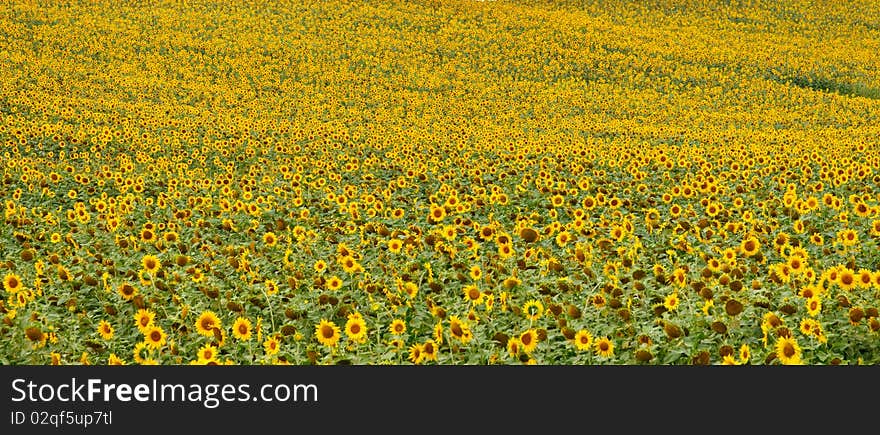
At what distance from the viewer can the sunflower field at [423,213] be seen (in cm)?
485

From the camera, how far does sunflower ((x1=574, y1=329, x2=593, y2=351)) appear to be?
14.3ft

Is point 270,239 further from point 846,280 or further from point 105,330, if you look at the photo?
point 846,280

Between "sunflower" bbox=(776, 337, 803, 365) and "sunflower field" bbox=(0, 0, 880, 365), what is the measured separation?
19 millimetres

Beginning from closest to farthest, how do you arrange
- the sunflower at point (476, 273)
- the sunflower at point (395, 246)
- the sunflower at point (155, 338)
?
the sunflower at point (155, 338) → the sunflower at point (476, 273) → the sunflower at point (395, 246)

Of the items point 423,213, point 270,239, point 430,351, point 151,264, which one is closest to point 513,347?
point 430,351

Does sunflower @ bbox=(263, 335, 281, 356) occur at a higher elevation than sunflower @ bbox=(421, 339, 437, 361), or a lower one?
higher

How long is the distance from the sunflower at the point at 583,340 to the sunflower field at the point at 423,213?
0.04 feet

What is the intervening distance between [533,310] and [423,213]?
417 centimetres

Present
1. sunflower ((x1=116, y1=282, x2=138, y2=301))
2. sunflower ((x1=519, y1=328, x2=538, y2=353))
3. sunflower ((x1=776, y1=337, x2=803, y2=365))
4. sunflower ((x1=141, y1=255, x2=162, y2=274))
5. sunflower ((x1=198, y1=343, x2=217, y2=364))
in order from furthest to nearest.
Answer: sunflower ((x1=141, y1=255, x2=162, y2=274)) < sunflower ((x1=116, y1=282, x2=138, y2=301)) < sunflower ((x1=198, y1=343, x2=217, y2=364)) < sunflower ((x1=519, y1=328, x2=538, y2=353)) < sunflower ((x1=776, y1=337, x2=803, y2=365))

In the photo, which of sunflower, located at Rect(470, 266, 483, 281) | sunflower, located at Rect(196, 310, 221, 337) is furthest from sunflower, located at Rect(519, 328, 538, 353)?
sunflower, located at Rect(196, 310, 221, 337)

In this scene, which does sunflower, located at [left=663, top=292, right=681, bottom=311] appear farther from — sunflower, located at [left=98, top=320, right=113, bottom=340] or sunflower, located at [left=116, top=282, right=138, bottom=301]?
sunflower, located at [left=116, top=282, right=138, bottom=301]

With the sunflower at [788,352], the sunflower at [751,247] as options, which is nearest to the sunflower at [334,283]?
the sunflower at [788,352]

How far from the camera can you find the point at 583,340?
4.41m

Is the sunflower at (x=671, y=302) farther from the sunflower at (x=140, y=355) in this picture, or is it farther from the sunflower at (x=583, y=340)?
the sunflower at (x=140, y=355)
